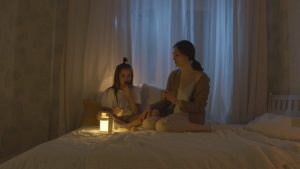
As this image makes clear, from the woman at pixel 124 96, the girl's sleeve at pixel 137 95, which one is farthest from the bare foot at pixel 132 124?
the girl's sleeve at pixel 137 95

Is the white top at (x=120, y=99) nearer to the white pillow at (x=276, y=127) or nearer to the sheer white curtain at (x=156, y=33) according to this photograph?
the sheer white curtain at (x=156, y=33)

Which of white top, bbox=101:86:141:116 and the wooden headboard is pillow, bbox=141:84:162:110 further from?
the wooden headboard

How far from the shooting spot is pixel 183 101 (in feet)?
7.93

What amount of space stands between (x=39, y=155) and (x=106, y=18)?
1.96 m

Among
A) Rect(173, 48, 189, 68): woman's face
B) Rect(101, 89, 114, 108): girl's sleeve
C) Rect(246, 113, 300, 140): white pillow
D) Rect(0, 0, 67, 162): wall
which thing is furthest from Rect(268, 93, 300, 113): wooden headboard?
Rect(0, 0, 67, 162): wall

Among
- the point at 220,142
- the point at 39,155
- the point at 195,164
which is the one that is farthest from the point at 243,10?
the point at 39,155

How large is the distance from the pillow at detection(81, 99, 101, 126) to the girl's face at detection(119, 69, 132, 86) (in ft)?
1.05

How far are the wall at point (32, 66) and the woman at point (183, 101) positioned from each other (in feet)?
4.09

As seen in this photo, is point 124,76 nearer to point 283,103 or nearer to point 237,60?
point 237,60

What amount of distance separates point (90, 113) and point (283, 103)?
1932 mm

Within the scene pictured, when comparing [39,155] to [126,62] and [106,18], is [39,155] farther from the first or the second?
[106,18]

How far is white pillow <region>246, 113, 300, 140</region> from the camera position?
2.15 meters

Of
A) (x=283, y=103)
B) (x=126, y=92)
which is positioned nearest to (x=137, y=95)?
(x=126, y=92)

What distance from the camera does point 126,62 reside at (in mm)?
3158
